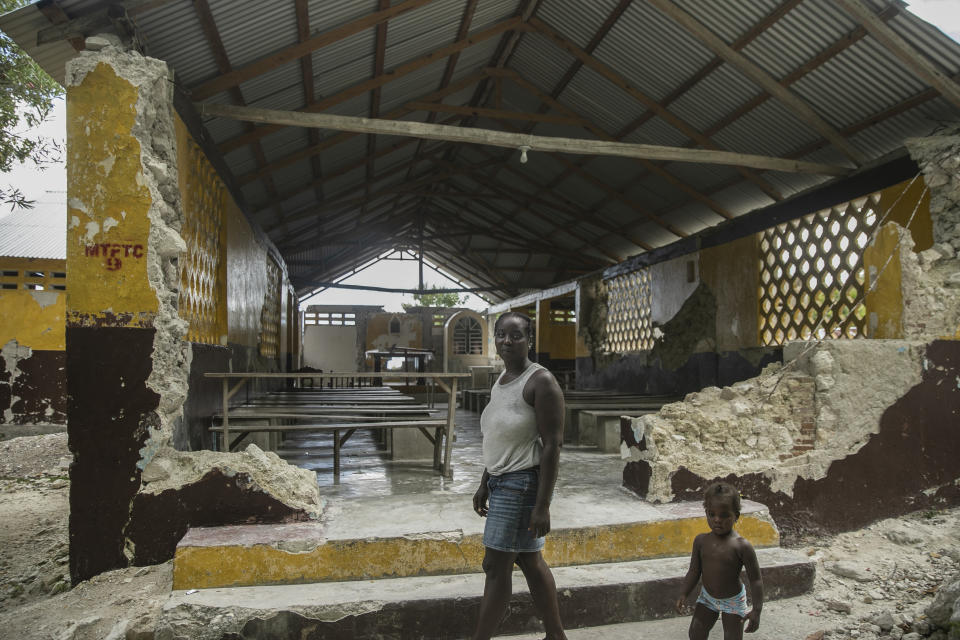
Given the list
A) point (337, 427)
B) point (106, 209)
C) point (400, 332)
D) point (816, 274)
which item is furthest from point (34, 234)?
point (816, 274)

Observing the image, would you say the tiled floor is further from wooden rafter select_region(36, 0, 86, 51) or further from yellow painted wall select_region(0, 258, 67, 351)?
yellow painted wall select_region(0, 258, 67, 351)

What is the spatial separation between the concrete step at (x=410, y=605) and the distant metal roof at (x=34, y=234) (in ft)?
29.7

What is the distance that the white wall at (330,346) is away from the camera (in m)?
22.9

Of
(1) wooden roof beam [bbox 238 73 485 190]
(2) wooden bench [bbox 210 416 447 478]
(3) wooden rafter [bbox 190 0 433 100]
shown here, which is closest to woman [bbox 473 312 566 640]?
(2) wooden bench [bbox 210 416 447 478]

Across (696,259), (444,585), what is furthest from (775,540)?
(696,259)

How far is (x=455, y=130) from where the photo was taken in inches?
249

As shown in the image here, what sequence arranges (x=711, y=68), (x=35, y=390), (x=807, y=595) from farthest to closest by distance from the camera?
1. (x=35, y=390)
2. (x=711, y=68)
3. (x=807, y=595)

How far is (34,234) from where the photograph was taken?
447 inches

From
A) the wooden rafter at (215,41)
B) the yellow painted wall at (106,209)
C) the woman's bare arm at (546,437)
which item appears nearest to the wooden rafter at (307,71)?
the wooden rafter at (215,41)

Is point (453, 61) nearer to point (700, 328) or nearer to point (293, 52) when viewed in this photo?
point (293, 52)

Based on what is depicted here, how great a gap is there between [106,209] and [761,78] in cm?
657

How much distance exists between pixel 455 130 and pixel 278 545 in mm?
4541

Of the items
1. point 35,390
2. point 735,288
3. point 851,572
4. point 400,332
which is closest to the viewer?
point 851,572

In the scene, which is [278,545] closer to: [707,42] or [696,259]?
[707,42]
